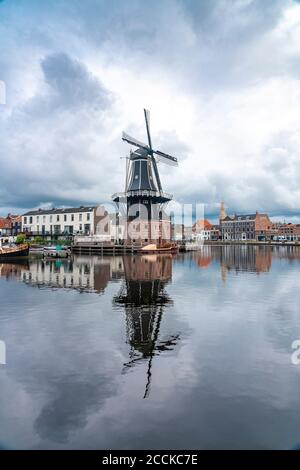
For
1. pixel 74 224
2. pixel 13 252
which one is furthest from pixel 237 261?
pixel 74 224

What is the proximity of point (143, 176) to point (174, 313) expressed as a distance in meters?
54.2

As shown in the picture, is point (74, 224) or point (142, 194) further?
point (74, 224)

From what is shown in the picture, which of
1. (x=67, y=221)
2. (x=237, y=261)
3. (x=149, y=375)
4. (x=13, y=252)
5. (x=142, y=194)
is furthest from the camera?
(x=67, y=221)

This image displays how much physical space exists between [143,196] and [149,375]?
2298 inches

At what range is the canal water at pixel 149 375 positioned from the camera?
6.22 m

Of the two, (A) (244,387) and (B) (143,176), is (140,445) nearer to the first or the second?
(A) (244,387)

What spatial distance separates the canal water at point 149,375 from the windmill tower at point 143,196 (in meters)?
50.5

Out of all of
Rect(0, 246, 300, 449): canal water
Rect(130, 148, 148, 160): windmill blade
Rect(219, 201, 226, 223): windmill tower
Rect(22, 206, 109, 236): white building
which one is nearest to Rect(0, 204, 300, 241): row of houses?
Rect(22, 206, 109, 236): white building

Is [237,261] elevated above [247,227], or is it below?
below

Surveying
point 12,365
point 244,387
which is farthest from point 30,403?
point 244,387

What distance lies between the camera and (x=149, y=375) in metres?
8.60

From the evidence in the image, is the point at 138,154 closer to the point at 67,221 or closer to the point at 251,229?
the point at 67,221

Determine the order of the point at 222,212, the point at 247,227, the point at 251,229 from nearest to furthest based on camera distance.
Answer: the point at 251,229
the point at 247,227
the point at 222,212
